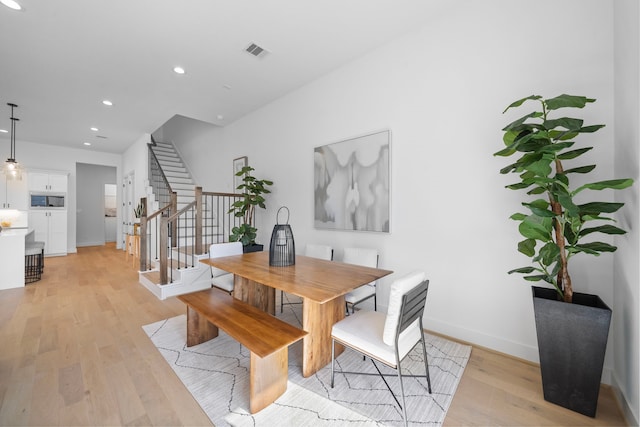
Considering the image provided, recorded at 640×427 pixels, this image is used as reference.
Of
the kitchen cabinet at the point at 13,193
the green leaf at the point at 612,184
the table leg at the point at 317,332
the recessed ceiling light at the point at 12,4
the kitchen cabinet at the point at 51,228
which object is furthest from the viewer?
the kitchen cabinet at the point at 51,228

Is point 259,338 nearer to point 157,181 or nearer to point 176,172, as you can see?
point 157,181

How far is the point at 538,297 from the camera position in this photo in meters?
1.70

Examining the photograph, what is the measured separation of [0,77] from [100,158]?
5088mm

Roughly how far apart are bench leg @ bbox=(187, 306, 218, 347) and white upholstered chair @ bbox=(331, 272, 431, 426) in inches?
53.1

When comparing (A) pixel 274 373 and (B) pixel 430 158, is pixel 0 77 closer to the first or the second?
(A) pixel 274 373

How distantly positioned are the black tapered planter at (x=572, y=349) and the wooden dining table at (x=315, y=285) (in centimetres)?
104

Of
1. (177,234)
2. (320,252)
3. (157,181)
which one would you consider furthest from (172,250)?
(320,252)

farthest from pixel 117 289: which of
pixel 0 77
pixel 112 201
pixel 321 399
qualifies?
pixel 112 201

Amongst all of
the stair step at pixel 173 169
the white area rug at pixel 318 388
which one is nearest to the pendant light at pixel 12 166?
the stair step at pixel 173 169

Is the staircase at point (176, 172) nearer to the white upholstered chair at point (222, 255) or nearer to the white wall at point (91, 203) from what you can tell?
the white wall at point (91, 203)

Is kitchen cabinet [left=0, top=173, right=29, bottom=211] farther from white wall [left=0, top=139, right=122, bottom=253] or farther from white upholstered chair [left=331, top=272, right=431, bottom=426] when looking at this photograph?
white upholstered chair [left=331, top=272, right=431, bottom=426]

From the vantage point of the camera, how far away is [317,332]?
77.5 inches

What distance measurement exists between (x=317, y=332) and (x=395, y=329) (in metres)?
0.71

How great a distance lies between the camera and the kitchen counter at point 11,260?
3.95 meters
